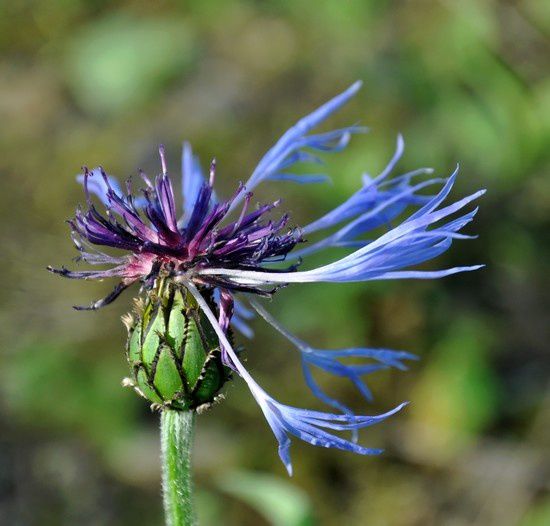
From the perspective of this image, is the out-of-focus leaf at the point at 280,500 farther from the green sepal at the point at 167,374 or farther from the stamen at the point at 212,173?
the stamen at the point at 212,173

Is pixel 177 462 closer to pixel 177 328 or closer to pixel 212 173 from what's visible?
pixel 177 328

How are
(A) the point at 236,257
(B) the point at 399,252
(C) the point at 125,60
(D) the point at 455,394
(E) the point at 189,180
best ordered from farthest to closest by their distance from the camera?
(C) the point at 125,60
(D) the point at 455,394
(E) the point at 189,180
(A) the point at 236,257
(B) the point at 399,252

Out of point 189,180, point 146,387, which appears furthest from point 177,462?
point 189,180

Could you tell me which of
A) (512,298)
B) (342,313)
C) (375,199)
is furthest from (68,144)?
(375,199)

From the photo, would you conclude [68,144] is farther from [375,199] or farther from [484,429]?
[375,199]

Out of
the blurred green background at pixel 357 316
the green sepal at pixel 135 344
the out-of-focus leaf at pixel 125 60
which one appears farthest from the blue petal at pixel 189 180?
the out-of-focus leaf at pixel 125 60

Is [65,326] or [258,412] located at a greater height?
[65,326]
